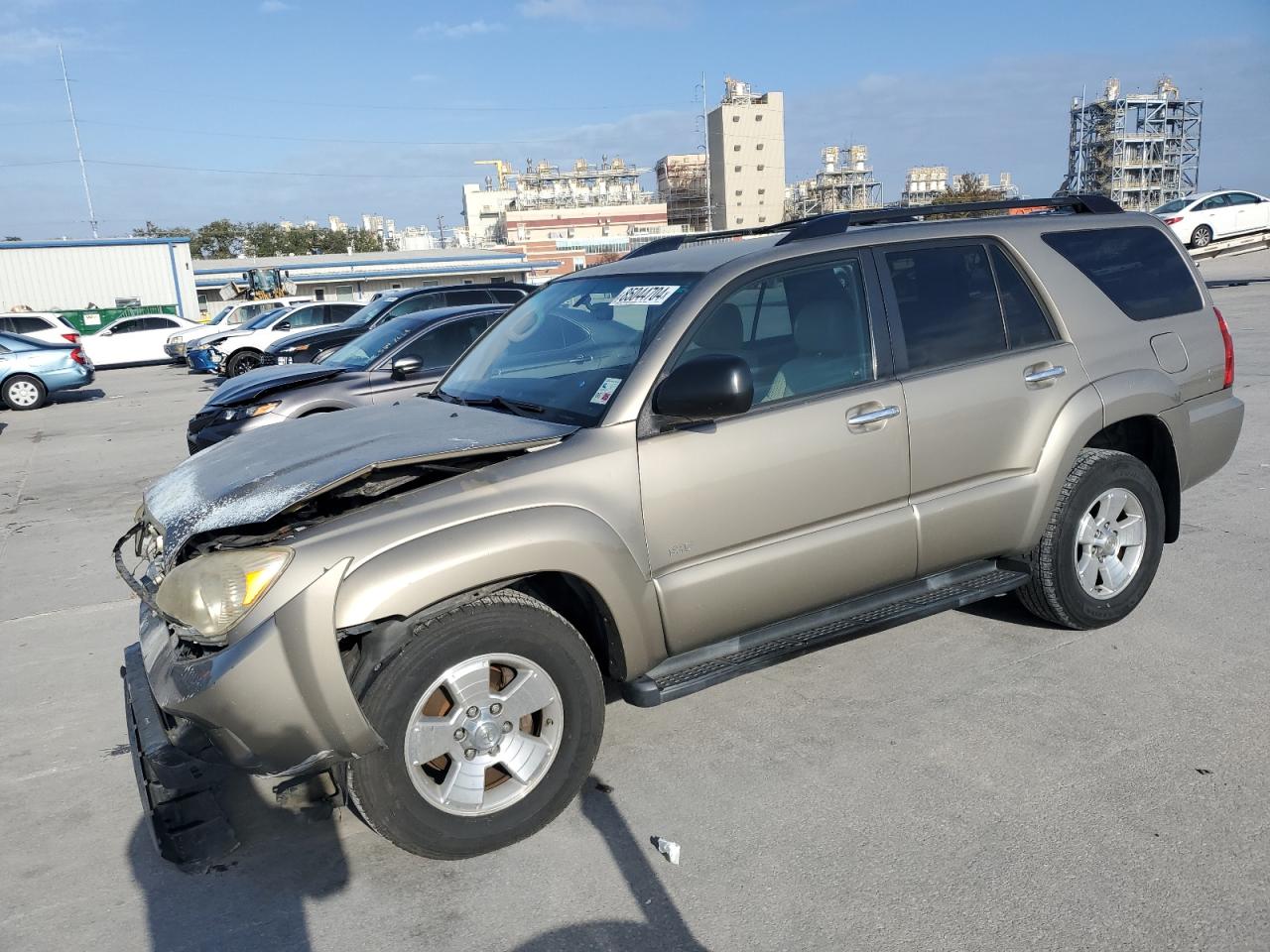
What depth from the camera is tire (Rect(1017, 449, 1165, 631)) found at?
4230 millimetres

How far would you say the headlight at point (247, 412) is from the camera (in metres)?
8.59

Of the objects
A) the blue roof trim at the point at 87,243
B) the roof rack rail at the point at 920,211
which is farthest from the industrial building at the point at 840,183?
→ the roof rack rail at the point at 920,211

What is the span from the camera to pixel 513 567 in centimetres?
293

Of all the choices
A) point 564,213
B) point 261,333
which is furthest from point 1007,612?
point 564,213

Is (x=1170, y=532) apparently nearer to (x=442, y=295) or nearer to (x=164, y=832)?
(x=164, y=832)

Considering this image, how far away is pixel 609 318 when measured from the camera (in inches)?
154

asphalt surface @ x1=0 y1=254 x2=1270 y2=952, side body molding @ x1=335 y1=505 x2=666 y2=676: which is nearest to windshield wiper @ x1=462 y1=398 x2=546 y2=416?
side body molding @ x1=335 y1=505 x2=666 y2=676

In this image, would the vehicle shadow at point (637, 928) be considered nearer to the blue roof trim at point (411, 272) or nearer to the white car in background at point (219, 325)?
the white car in background at point (219, 325)

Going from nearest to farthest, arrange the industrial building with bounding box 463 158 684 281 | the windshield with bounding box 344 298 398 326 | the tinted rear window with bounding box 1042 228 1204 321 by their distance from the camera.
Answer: the tinted rear window with bounding box 1042 228 1204 321, the windshield with bounding box 344 298 398 326, the industrial building with bounding box 463 158 684 281

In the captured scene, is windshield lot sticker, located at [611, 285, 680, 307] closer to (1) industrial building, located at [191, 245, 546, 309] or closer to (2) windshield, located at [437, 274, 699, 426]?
(2) windshield, located at [437, 274, 699, 426]

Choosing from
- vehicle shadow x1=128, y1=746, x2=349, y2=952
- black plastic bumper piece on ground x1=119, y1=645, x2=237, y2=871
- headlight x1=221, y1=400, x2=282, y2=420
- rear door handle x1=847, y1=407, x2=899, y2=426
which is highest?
rear door handle x1=847, y1=407, x2=899, y2=426

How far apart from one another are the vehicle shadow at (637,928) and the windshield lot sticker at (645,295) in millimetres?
2004

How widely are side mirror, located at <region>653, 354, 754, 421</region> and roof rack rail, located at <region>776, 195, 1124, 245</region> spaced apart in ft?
2.92

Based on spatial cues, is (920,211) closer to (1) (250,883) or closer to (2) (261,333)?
(1) (250,883)
